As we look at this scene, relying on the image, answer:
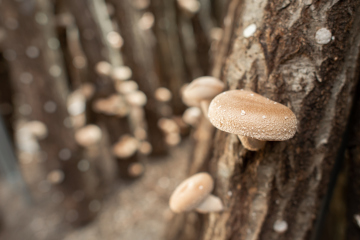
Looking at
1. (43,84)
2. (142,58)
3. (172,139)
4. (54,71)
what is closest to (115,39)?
(142,58)

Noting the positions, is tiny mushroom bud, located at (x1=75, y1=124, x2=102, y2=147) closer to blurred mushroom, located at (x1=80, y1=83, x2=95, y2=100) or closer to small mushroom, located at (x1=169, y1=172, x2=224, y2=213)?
blurred mushroom, located at (x1=80, y1=83, x2=95, y2=100)

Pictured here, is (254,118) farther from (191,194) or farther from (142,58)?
(142,58)

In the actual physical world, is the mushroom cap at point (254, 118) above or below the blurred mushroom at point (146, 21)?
below

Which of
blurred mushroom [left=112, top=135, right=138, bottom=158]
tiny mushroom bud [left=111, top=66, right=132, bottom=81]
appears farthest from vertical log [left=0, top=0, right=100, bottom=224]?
tiny mushroom bud [left=111, top=66, right=132, bottom=81]

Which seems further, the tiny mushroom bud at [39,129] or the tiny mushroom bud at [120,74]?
the tiny mushroom bud at [120,74]

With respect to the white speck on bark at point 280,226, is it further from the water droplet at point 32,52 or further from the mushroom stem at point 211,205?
the water droplet at point 32,52

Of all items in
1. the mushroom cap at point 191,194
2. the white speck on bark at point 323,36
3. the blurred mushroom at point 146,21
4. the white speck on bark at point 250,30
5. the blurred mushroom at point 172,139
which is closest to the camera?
the white speck on bark at point 323,36

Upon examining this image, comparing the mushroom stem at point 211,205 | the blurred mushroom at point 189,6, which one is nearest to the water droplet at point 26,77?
the mushroom stem at point 211,205
